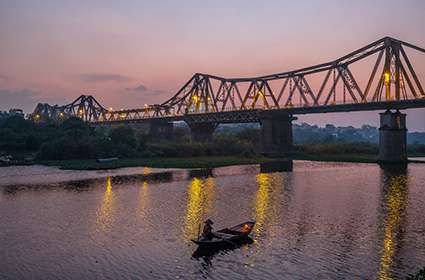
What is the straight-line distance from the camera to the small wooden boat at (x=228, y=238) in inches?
1061

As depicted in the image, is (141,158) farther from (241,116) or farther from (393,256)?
(393,256)

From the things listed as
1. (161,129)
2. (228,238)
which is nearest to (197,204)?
(228,238)

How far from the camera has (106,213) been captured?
127ft

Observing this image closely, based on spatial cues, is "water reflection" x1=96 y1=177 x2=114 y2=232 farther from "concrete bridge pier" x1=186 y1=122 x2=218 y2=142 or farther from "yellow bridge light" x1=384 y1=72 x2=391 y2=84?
"concrete bridge pier" x1=186 y1=122 x2=218 y2=142

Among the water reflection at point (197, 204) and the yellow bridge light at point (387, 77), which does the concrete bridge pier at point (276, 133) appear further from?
the water reflection at point (197, 204)

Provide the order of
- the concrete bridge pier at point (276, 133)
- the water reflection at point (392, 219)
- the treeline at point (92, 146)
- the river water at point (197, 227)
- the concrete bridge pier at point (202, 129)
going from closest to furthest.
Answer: the river water at point (197, 227)
the water reflection at point (392, 219)
the treeline at point (92, 146)
the concrete bridge pier at point (276, 133)
the concrete bridge pier at point (202, 129)

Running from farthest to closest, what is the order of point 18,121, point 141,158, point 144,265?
point 18,121 < point 141,158 < point 144,265

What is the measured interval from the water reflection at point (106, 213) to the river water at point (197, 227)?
8 centimetres

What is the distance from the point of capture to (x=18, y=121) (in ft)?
408

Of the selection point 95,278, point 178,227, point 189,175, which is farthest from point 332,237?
point 189,175

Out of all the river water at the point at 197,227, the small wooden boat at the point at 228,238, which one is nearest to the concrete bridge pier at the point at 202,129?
the river water at the point at 197,227

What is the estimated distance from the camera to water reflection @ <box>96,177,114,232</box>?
3378 centimetres

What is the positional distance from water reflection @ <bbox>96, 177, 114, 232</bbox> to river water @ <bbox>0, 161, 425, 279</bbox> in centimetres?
8

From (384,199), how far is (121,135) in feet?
221
